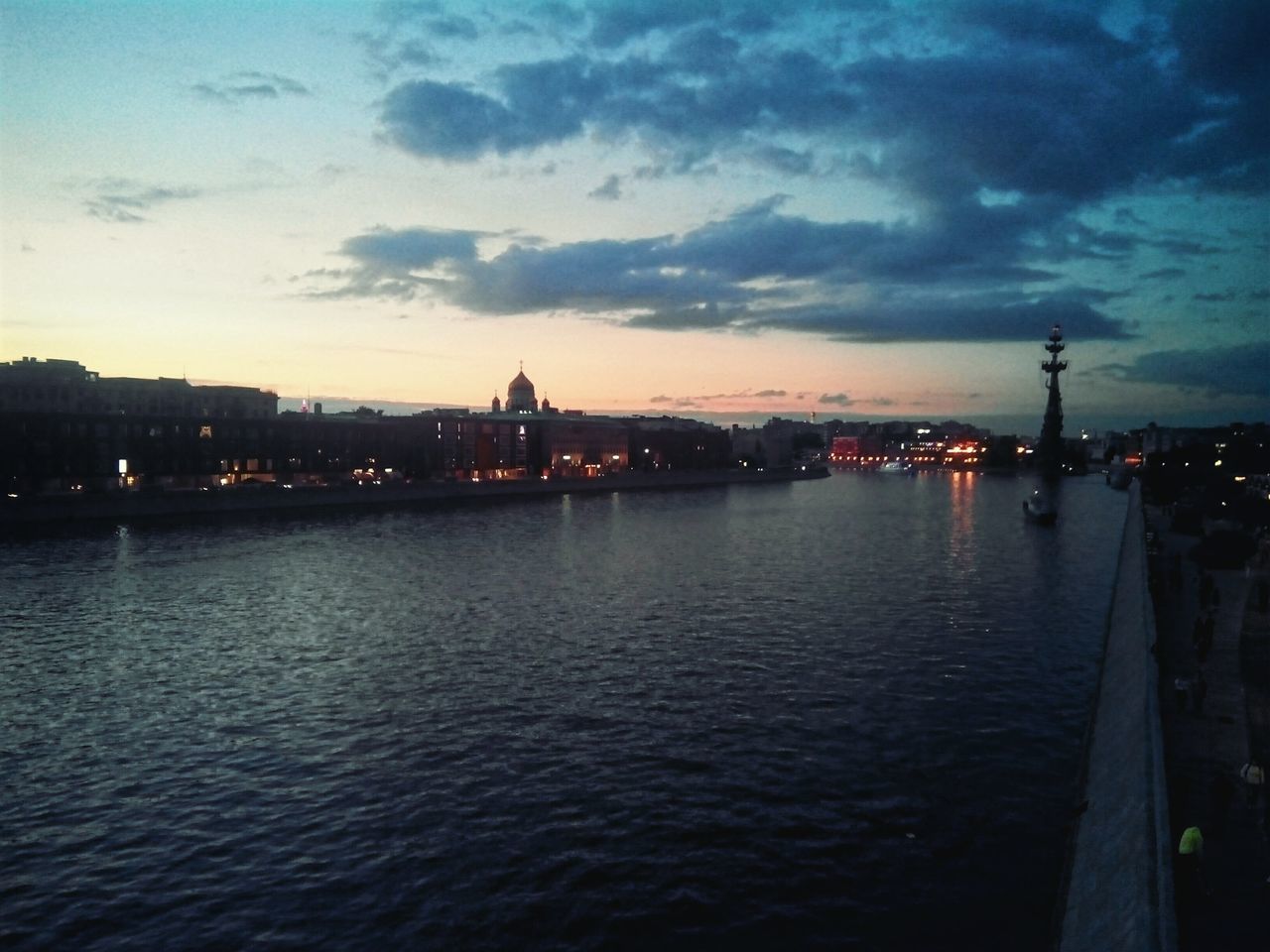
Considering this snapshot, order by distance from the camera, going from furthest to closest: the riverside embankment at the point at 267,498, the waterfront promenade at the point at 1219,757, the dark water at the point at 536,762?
the riverside embankment at the point at 267,498 < the dark water at the point at 536,762 < the waterfront promenade at the point at 1219,757

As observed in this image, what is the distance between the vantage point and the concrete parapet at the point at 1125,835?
10227 mm

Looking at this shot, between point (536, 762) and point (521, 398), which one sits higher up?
point (521, 398)

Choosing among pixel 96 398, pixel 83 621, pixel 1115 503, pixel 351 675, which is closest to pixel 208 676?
pixel 351 675

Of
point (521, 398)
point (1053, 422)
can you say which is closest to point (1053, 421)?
point (1053, 422)

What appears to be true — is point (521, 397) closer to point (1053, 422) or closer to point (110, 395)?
point (110, 395)

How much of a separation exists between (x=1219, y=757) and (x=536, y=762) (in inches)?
513

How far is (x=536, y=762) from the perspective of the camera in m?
19.2

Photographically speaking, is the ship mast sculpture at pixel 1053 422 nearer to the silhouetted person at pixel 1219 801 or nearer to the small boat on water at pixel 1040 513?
the small boat on water at pixel 1040 513

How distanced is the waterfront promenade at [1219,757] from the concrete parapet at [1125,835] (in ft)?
1.61

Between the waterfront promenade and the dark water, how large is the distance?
2.38 m

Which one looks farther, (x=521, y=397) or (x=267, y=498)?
(x=521, y=397)

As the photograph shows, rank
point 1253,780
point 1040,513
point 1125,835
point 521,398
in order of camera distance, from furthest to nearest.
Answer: point 521,398
point 1040,513
point 1253,780
point 1125,835

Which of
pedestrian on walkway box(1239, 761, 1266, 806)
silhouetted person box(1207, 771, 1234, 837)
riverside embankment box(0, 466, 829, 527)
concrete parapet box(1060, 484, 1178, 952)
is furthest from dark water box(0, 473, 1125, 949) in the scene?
riverside embankment box(0, 466, 829, 527)

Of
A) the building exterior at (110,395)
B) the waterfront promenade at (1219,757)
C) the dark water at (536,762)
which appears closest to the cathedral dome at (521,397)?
the building exterior at (110,395)
